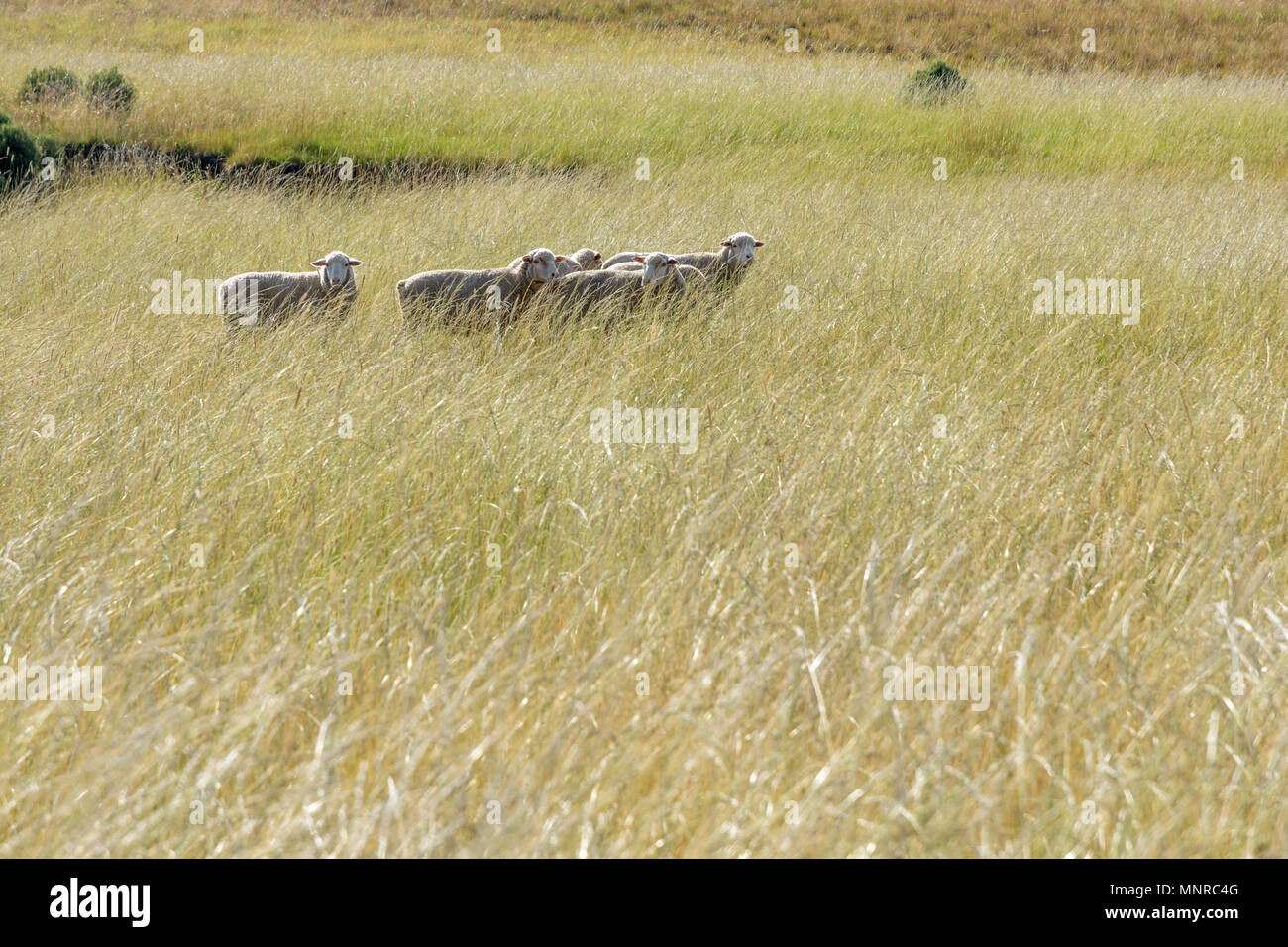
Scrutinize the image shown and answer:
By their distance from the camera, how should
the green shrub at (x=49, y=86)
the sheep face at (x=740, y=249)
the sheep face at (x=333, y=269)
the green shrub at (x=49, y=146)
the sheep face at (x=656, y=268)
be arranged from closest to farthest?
1. the sheep face at (x=333, y=269)
2. the sheep face at (x=656, y=268)
3. the sheep face at (x=740, y=249)
4. the green shrub at (x=49, y=146)
5. the green shrub at (x=49, y=86)

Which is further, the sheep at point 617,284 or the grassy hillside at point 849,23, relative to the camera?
the grassy hillside at point 849,23

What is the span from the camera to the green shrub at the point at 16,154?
407 inches

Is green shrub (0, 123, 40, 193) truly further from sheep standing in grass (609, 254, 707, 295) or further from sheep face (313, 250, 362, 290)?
sheep standing in grass (609, 254, 707, 295)

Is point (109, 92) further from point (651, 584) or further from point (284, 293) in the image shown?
point (651, 584)

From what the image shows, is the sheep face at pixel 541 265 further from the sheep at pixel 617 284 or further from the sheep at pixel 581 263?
the sheep at pixel 581 263

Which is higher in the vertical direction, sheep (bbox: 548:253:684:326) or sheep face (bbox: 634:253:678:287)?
sheep face (bbox: 634:253:678:287)

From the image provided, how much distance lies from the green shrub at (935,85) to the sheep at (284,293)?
1129cm

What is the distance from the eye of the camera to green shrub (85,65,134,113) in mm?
12859

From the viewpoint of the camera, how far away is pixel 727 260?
21.4ft

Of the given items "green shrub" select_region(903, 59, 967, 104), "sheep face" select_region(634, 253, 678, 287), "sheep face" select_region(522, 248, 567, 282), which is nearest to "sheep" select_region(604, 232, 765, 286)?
"sheep face" select_region(634, 253, 678, 287)

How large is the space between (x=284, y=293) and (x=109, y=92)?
8982mm

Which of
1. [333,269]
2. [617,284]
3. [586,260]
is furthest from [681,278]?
[333,269]

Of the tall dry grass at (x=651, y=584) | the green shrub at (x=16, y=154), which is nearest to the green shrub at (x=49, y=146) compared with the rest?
the green shrub at (x=16, y=154)

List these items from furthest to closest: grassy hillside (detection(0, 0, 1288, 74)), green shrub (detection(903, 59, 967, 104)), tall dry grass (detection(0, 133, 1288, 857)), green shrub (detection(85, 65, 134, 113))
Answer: grassy hillside (detection(0, 0, 1288, 74)) < green shrub (detection(903, 59, 967, 104)) < green shrub (detection(85, 65, 134, 113)) < tall dry grass (detection(0, 133, 1288, 857))
